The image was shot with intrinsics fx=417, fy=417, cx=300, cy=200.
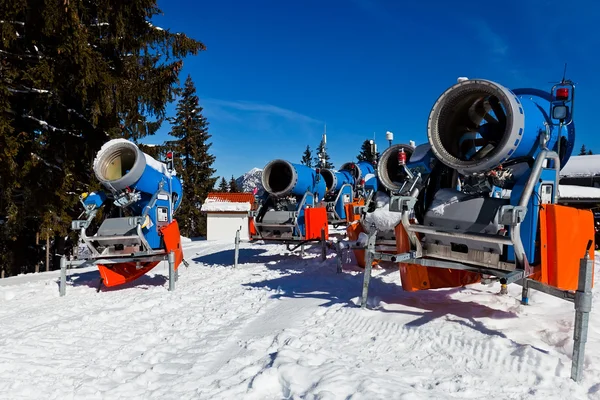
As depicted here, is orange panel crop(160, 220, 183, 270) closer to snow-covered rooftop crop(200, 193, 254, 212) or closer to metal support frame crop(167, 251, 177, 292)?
metal support frame crop(167, 251, 177, 292)

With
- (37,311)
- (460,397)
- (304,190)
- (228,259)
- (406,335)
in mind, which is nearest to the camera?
(460,397)

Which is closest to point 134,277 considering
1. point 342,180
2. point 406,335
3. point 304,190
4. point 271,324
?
point 271,324

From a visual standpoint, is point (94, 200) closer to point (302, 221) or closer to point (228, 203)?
point (302, 221)

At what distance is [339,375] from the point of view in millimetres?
3355

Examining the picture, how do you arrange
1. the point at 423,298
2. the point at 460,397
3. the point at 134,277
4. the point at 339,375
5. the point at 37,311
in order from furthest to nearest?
the point at 134,277 < the point at 37,311 < the point at 423,298 < the point at 339,375 < the point at 460,397

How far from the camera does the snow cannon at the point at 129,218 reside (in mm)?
7852

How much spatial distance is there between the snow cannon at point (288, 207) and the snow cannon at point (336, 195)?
3207 millimetres

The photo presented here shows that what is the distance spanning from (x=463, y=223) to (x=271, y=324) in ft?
8.48

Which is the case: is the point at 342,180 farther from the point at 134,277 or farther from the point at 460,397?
the point at 460,397

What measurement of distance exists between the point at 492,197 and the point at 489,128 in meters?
1.00

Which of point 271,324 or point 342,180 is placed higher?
point 342,180

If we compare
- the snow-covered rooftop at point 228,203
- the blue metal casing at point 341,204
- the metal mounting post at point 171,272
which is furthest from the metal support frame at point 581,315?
the snow-covered rooftop at point 228,203

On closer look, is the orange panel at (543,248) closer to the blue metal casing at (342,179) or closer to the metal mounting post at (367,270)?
the metal mounting post at (367,270)

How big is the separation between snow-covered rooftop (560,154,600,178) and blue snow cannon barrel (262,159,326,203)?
1912 cm
